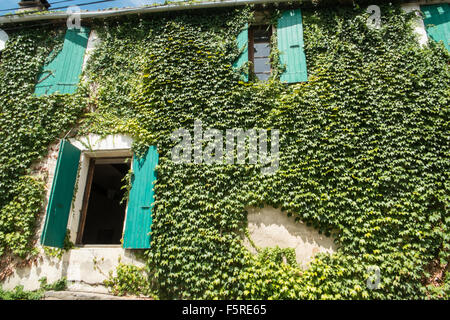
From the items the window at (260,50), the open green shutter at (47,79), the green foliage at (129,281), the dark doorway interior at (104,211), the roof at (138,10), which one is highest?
the roof at (138,10)

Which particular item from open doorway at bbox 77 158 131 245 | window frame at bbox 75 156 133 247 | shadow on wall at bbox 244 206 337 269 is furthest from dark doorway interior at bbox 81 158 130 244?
shadow on wall at bbox 244 206 337 269

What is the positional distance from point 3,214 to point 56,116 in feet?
7.25

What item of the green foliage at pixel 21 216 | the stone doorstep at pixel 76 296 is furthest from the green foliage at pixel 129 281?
the green foliage at pixel 21 216

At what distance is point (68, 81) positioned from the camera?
20.6ft

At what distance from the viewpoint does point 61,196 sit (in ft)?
16.7

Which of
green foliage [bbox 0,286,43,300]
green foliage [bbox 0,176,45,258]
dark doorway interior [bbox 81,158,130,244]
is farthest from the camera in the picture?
dark doorway interior [bbox 81,158,130,244]

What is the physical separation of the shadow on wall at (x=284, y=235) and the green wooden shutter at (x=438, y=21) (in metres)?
4.89

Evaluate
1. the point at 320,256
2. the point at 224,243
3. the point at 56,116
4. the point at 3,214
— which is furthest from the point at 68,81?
the point at 320,256

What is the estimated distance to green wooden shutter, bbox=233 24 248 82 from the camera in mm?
5824

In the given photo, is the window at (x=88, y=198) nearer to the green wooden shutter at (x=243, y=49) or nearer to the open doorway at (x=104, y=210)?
the green wooden shutter at (x=243, y=49)

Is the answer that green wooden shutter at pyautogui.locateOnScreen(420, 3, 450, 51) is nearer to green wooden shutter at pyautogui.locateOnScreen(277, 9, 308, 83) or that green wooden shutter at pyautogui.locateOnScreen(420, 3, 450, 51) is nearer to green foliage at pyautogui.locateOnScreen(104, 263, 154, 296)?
green wooden shutter at pyautogui.locateOnScreen(277, 9, 308, 83)

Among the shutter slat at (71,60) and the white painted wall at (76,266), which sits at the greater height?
the shutter slat at (71,60)

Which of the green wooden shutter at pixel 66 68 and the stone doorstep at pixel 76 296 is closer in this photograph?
the stone doorstep at pixel 76 296

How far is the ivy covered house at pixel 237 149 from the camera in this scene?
14.9 feet
